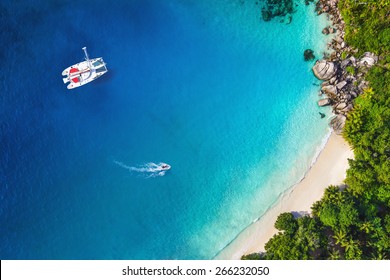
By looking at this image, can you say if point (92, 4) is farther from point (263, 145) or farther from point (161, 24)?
point (263, 145)

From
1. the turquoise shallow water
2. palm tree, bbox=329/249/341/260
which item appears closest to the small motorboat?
the turquoise shallow water

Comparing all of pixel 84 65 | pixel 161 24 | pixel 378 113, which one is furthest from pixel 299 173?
pixel 84 65

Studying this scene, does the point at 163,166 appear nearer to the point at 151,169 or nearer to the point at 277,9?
the point at 151,169

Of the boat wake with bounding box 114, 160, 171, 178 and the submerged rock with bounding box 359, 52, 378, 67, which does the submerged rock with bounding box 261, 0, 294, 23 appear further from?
the boat wake with bounding box 114, 160, 171, 178

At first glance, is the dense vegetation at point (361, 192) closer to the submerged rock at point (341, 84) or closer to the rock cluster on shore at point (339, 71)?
the rock cluster on shore at point (339, 71)

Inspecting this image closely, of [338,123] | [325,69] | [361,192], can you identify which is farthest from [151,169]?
[325,69]

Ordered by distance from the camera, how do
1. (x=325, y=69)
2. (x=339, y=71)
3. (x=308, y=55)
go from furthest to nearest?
(x=308, y=55), (x=339, y=71), (x=325, y=69)
